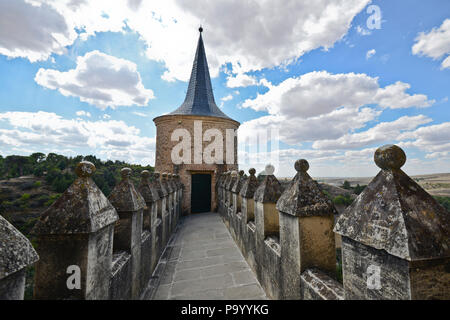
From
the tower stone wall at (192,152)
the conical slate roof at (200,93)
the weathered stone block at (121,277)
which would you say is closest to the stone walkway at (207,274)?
the weathered stone block at (121,277)

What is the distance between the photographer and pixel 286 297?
225 centimetres

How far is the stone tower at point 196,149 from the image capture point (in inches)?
464

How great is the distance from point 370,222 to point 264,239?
7.15ft

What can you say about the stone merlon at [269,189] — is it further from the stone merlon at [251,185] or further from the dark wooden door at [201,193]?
Result: the dark wooden door at [201,193]

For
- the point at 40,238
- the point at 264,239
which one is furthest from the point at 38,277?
the point at 264,239

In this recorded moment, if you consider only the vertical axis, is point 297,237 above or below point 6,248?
below

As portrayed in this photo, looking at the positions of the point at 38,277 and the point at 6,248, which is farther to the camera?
the point at 38,277

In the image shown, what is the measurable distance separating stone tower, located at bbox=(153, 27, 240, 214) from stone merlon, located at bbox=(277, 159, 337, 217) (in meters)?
9.94

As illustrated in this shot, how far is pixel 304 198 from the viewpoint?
202 centimetres

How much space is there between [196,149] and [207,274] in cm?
882

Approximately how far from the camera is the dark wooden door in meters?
12.9

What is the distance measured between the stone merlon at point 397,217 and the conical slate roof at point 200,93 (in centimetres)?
1213

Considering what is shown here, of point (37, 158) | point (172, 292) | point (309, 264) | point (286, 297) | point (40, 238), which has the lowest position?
point (172, 292)
